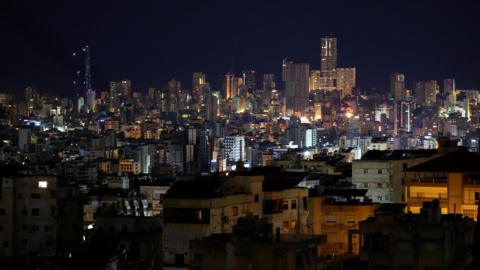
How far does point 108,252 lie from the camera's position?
18.6 metres

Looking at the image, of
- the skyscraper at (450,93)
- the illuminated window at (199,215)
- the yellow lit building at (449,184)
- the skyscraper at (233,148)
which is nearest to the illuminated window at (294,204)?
the yellow lit building at (449,184)

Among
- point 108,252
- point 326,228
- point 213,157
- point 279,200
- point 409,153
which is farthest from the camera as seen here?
point 213,157

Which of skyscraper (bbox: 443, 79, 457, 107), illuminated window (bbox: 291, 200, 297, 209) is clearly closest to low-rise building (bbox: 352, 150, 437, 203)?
illuminated window (bbox: 291, 200, 297, 209)

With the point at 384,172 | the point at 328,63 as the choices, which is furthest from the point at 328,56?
the point at 384,172

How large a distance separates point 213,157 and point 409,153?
4698 centimetres

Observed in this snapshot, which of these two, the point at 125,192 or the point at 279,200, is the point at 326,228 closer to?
the point at 279,200

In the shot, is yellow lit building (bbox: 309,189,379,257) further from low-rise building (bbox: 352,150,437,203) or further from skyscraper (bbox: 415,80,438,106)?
skyscraper (bbox: 415,80,438,106)

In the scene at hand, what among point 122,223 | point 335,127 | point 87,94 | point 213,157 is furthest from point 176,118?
point 122,223

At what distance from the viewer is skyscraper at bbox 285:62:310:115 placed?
139 metres

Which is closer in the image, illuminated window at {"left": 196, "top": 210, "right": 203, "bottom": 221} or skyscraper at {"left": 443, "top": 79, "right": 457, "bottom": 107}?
illuminated window at {"left": 196, "top": 210, "right": 203, "bottom": 221}

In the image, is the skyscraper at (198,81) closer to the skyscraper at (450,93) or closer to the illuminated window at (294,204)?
the skyscraper at (450,93)

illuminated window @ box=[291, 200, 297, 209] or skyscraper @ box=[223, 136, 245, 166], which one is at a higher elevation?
skyscraper @ box=[223, 136, 245, 166]


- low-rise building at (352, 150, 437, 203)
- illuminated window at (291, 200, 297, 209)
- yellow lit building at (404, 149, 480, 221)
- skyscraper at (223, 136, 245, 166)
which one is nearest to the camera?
yellow lit building at (404, 149, 480, 221)

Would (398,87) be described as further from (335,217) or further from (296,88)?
(335,217)
